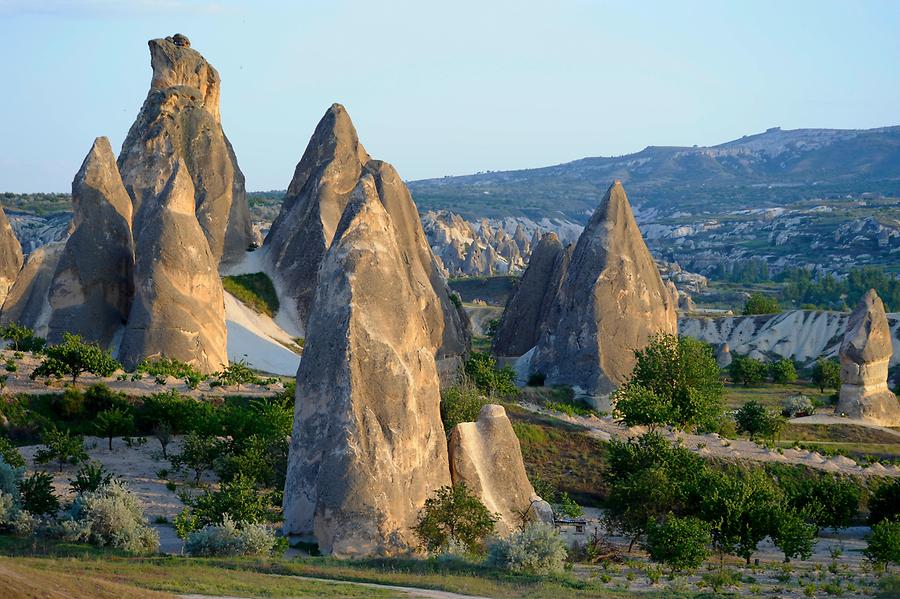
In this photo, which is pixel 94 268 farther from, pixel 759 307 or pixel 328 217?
pixel 759 307

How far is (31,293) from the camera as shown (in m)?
35.6

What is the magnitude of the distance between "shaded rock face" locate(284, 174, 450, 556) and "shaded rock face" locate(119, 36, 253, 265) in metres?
23.2

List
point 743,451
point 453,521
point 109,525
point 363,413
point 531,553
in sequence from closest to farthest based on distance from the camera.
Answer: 1. point 531,553
2. point 109,525
3. point 363,413
4. point 453,521
5. point 743,451

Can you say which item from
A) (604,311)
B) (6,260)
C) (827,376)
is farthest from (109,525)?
(827,376)

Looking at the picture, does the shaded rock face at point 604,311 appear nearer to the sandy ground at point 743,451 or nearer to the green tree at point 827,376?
the sandy ground at point 743,451

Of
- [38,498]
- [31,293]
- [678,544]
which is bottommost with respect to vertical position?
[678,544]

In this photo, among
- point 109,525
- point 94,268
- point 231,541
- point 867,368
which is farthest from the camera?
point 867,368

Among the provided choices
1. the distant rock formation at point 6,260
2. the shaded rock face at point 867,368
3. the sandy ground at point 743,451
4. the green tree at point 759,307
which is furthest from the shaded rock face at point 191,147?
the green tree at point 759,307

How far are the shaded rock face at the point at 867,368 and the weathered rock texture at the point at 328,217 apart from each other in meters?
12.3

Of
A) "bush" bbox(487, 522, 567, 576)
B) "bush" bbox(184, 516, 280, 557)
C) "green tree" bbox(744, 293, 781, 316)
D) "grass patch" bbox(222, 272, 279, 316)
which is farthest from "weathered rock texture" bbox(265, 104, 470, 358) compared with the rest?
"green tree" bbox(744, 293, 781, 316)

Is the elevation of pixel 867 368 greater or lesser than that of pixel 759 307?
lesser

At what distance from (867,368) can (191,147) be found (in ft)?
78.7

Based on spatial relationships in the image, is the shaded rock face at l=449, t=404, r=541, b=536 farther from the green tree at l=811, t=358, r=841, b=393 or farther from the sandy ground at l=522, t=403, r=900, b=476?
the green tree at l=811, t=358, r=841, b=393

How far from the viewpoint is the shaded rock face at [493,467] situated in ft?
64.8
